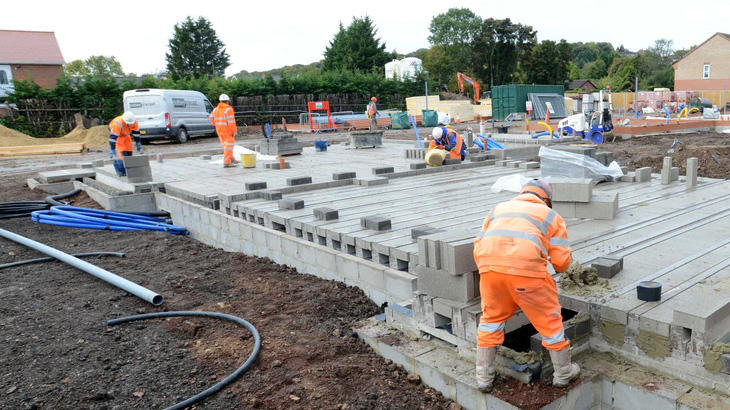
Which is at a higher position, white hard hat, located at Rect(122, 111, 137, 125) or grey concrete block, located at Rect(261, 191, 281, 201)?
white hard hat, located at Rect(122, 111, 137, 125)

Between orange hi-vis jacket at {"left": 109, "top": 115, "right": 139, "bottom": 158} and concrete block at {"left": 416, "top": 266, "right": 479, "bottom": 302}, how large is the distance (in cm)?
941

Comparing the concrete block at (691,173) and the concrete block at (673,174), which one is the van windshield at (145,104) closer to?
the concrete block at (673,174)

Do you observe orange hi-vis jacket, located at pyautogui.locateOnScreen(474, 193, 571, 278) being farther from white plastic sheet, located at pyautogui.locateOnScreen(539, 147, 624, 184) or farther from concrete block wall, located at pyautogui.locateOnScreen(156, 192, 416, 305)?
white plastic sheet, located at pyautogui.locateOnScreen(539, 147, 624, 184)

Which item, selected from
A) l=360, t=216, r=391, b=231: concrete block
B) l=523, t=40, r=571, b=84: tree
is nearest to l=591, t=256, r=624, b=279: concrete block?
l=360, t=216, r=391, b=231: concrete block

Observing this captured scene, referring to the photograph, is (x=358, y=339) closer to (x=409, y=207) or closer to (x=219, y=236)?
(x=409, y=207)

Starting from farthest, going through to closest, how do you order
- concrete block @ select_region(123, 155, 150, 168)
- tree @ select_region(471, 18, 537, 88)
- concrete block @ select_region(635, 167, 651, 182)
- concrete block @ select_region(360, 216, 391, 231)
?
tree @ select_region(471, 18, 537, 88), concrete block @ select_region(123, 155, 150, 168), concrete block @ select_region(635, 167, 651, 182), concrete block @ select_region(360, 216, 391, 231)

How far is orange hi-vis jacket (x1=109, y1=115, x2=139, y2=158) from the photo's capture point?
36.8 feet

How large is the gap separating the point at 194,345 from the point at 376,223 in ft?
7.10

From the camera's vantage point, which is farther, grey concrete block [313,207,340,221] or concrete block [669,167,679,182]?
concrete block [669,167,679,182]

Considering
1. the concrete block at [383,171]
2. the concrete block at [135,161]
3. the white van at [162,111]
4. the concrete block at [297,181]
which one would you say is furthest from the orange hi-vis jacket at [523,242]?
the white van at [162,111]

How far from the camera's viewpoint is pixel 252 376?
377cm

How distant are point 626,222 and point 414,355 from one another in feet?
10.3

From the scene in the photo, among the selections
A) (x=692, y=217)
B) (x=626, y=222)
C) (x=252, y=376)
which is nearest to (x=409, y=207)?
(x=626, y=222)

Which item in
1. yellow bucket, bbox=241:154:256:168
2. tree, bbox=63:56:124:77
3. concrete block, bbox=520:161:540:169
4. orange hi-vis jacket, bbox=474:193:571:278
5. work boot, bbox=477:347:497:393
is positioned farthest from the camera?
tree, bbox=63:56:124:77
